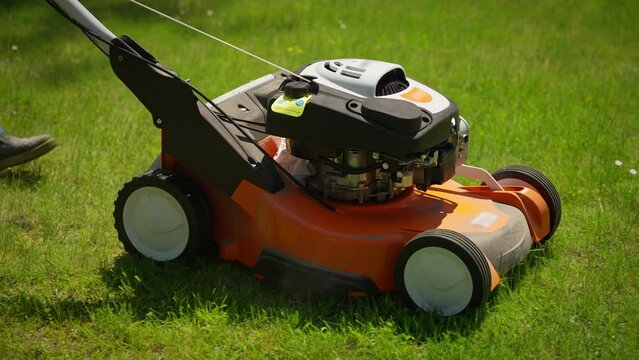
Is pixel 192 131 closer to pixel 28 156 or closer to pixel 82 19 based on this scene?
pixel 82 19

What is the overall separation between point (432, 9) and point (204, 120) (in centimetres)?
447

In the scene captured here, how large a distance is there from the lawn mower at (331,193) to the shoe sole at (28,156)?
106 cm

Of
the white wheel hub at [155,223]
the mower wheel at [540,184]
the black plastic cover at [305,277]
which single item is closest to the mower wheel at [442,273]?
the black plastic cover at [305,277]

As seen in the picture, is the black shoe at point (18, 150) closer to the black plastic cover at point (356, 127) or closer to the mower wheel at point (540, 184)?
the black plastic cover at point (356, 127)

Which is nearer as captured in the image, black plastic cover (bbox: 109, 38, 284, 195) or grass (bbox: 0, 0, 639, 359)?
grass (bbox: 0, 0, 639, 359)

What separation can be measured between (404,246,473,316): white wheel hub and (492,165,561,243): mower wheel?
2.49 feet

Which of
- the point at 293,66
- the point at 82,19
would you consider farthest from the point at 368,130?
the point at 293,66

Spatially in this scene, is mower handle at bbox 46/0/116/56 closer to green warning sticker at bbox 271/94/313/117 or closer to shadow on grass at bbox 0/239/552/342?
green warning sticker at bbox 271/94/313/117

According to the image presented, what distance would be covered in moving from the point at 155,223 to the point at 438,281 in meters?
1.11

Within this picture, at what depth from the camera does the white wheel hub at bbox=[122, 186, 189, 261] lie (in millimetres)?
3359

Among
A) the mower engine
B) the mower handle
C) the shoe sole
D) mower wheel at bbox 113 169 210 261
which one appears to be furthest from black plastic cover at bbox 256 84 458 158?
the shoe sole

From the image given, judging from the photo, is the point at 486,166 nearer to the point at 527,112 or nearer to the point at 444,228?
the point at 527,112

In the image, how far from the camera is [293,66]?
6.02 metres

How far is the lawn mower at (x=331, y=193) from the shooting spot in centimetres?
299
